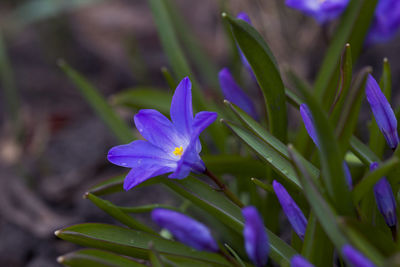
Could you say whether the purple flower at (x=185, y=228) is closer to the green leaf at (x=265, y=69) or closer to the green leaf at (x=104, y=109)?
the green leaf at (x=265, y=69)

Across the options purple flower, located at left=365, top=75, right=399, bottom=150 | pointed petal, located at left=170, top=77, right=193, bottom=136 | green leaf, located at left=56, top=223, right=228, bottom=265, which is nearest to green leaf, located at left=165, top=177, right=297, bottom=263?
green leaf, located at left=56, top=223, right=228, bottom=265

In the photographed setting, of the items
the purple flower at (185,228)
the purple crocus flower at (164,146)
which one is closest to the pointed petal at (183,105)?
the purple crocus flower at (164,146)

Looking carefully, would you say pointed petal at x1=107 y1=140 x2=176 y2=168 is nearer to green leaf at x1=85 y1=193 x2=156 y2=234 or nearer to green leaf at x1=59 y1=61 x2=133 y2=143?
green leaf at x1=85 y1=193 x2=156 y2=234

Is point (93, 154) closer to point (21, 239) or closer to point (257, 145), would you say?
point (21, 239)

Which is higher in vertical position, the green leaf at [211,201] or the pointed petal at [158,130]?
the pointed petal at [158,130]

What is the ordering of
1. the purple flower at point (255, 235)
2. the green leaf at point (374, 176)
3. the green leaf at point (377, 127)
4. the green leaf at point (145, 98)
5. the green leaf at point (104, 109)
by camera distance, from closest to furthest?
1. the purple flower at point (255, 235)
2. the green leaf at point (374, 176)
3. the green leaf at point (377, 127)
4. the green leaf at point (104, 109)
5. the green leaf at point (145, 98)

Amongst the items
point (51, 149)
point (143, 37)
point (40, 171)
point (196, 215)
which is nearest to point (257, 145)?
point (196, 215)
